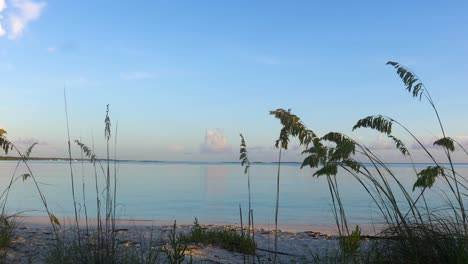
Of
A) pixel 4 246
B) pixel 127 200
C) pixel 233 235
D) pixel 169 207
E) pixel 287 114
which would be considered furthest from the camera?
pixel 127 200

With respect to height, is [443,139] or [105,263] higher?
[443,139]

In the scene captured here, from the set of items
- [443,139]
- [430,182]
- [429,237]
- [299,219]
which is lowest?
[299,219]

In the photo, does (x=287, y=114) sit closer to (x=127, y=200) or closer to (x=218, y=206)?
(x=218, y=206)

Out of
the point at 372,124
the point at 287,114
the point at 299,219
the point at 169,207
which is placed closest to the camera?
the point at 287,114

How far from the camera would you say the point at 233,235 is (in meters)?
7.91

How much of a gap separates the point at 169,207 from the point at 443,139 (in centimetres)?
1844

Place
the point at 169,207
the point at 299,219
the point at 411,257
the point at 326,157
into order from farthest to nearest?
1. the point at 169,207
2. the point at 299,219
3. the point at 411,257
4. the point at 326,157

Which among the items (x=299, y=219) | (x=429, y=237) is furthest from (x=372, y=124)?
(x=299, y=219)

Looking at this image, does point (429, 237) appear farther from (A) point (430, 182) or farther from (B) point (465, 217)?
(A) point (430, 182)

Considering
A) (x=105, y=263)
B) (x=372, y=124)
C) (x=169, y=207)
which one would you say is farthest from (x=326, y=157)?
(x=169, y=207)

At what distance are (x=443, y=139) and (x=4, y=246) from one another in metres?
5.66

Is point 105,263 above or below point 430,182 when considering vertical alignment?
below

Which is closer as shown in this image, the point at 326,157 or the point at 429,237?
the point at 326,157

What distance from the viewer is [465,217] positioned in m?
4.49
